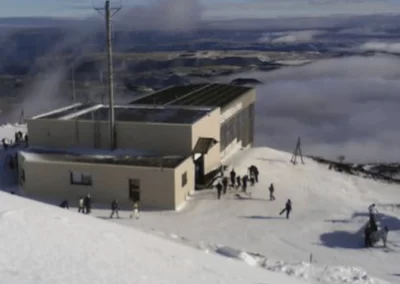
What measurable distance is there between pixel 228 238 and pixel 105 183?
5625mm

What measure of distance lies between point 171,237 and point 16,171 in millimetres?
10917

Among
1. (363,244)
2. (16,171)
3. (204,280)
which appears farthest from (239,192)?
(204,280)

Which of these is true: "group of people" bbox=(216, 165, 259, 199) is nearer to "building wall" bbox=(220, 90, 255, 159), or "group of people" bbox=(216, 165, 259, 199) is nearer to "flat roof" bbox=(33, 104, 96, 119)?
"building wall" bbox=(220, 90, 255, 159)

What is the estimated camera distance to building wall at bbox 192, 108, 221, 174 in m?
26.1

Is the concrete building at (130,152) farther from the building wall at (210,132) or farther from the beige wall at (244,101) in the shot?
the beige wall at (244,101)

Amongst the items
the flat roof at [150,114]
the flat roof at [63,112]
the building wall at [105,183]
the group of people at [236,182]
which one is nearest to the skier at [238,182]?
the group of people at [236,182]

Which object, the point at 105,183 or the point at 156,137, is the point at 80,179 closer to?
the point at 105,183

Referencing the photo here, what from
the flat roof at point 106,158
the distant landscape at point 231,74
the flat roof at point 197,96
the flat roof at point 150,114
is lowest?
the distant landscape at point 231,74

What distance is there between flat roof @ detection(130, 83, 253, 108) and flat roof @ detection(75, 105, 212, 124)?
253 centimetres

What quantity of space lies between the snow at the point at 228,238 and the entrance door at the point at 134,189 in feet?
2.95

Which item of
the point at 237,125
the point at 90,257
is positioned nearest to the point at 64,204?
the point at 90,257

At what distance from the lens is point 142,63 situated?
113 meters

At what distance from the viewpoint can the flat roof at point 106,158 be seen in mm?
23250

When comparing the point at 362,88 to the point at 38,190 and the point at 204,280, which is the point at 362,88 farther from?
the point at 204,280
